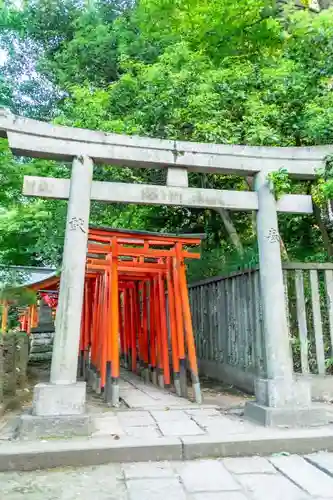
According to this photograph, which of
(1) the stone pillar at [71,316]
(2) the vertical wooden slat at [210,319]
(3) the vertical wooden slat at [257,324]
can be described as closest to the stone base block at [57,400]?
(1) the stone pillar at [71,316]

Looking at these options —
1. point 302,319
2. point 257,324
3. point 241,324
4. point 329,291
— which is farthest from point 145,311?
point 329,291

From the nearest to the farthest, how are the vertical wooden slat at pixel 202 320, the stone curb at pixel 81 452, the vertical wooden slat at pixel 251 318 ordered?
the stone curb at pixel 81 452 → the vertical wooden slat at pixel 251 318 → the vertical wooden slat at pixel 202 320

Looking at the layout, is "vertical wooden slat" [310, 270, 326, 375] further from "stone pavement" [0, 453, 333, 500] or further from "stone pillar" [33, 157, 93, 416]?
"stone pillar" [33, 157, 93, 416]

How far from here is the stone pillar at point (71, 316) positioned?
14.9 ft

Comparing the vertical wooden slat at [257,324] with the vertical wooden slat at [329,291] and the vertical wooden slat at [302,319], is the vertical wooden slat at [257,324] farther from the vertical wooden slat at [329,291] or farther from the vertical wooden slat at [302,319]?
the vertical wooden slat at [329,291]

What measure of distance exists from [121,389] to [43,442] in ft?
13.2

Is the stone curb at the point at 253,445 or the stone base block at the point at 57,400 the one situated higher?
the stone base block at the point at 57,400

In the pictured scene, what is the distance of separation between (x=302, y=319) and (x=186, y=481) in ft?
12.3

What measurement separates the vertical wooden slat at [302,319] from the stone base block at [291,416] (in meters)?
1.52

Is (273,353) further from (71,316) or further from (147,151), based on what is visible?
(147,151)

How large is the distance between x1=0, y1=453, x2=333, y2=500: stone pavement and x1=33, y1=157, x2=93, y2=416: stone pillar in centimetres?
88

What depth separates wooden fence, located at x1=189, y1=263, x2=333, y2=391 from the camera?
6535mm

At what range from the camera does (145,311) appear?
9523 mm

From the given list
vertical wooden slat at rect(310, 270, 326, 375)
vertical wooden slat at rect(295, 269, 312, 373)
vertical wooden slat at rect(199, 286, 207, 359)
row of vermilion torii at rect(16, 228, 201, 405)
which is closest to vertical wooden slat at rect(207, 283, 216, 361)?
vertical wooden slat at rect(199, 286, 207, 359)
